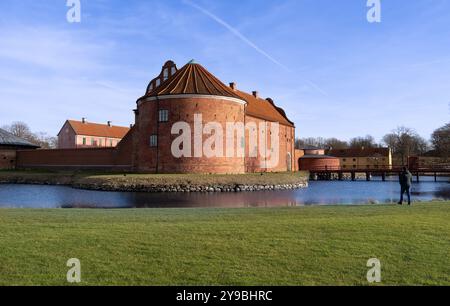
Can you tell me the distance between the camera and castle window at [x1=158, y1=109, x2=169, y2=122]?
3048 cm

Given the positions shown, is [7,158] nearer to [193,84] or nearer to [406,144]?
[193,84]

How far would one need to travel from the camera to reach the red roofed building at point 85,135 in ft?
212

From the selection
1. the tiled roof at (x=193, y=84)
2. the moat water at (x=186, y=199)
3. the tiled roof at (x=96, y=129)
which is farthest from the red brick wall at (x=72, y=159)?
the tiled roof at (x=96, y=129)

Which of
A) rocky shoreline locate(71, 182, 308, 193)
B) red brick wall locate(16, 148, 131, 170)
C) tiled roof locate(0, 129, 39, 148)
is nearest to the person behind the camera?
rocky shoreline locate(71, 182, 308, 193)

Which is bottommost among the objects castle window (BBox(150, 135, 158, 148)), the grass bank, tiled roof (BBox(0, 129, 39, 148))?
the grass bank

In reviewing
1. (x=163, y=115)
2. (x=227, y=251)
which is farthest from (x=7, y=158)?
(x=227, y=251)

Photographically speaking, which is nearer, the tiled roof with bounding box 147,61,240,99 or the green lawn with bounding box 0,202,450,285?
the green lawn with bounding box 0,202,450,285

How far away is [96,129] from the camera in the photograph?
68.5 metres

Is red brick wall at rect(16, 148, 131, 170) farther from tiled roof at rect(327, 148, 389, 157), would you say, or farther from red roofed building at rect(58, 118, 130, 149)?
tiled roof at rect(327, 148, 389, 157)

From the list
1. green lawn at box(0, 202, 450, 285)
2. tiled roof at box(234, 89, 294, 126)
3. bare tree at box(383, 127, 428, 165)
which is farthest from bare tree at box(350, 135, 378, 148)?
green lawn at box(0, 202, 450, 285)

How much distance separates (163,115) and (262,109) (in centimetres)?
1571

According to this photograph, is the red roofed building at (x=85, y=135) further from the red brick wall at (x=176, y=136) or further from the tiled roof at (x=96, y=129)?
the red brick wall at (x=176, y=136)

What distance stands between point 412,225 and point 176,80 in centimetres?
2636
